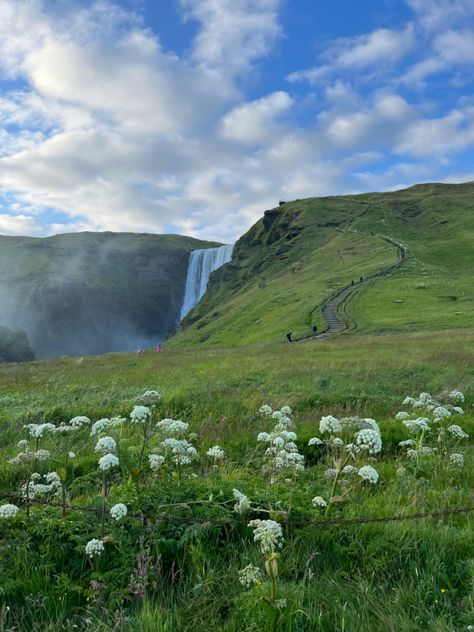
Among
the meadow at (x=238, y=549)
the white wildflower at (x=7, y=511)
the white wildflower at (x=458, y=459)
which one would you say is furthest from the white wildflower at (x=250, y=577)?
the white wildflower at (x=458, y=459)

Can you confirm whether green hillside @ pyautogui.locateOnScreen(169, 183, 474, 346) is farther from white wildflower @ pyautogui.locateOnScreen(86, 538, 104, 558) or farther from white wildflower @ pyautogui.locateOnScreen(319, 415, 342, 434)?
white wildflower @ pyautogui.locateOnScreen(86, 538, 104, 558)

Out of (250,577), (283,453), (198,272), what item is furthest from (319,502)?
(198,272)

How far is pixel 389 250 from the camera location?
9450 centimetres

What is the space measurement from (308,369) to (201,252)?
135 m

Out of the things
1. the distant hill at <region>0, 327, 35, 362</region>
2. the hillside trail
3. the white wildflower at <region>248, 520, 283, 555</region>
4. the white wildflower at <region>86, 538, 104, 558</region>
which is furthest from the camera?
the distant hill at <region>0, 327, 35, 362</region>

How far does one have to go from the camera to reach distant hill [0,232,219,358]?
143625mm

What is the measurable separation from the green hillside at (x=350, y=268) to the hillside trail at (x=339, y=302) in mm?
1250

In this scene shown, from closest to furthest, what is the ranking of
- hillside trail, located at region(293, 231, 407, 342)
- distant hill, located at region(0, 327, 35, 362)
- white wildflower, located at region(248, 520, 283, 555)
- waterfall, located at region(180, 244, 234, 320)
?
white wildflower, located at region(248, 520, 283, 555) → hillside trail, located at region(293, 231, 407, 342) → distant hill, located at region(0, 327, 35, 362) → waterfall, located at region(180, 244, 234, 320)

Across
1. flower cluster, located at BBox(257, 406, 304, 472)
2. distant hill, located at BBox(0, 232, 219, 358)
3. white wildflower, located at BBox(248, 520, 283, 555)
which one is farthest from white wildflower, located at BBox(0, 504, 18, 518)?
distant hill, located at BBox(0, 232, 219, 358)

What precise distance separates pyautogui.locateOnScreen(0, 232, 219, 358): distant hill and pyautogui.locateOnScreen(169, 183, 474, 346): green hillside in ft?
96.6

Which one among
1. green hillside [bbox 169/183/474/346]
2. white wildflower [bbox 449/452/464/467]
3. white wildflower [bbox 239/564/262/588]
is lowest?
white wildflower [bbox 449/452/464/467]

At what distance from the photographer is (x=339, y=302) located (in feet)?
216

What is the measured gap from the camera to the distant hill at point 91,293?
471ft

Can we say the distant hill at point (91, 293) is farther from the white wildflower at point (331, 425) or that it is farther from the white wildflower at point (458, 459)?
the white wildflower at point (331, 425)
